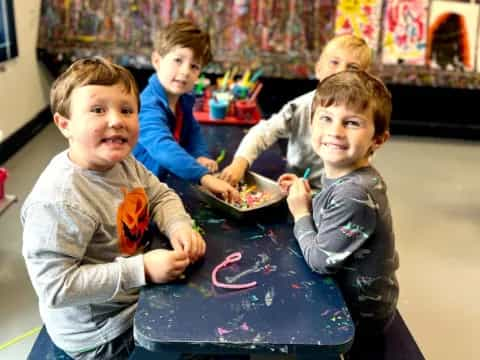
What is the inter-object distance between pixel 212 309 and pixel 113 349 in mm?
297

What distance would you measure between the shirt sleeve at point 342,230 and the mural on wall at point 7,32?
2.48 metres

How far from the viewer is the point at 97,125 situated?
103 cm

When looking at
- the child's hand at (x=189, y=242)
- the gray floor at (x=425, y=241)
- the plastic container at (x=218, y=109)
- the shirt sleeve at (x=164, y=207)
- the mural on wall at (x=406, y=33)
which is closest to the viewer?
the child's hand at (x=189, y=242)

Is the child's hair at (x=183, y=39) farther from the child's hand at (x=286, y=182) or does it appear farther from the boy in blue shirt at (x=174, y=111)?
the child's hand at (x=286, y=182)

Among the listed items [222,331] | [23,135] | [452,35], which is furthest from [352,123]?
[452,35]

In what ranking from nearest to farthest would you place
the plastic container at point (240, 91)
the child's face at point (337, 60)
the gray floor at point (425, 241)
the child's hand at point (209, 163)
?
the child's hand at point (209, 163), the child's face at point (337, 60), the gray floor at point (425, 241), the plastic container at point (240, 91)

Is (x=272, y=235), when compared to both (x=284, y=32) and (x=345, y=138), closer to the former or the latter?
(x=345, y=138)

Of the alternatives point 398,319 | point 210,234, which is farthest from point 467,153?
point 210,234

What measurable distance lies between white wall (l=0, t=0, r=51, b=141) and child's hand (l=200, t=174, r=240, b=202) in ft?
6.62

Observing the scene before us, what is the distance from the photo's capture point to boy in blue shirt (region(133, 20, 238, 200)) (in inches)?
59.7

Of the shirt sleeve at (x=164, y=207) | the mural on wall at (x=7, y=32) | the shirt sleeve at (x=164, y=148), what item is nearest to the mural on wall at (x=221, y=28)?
the mural on wall at (x=7, y=32)

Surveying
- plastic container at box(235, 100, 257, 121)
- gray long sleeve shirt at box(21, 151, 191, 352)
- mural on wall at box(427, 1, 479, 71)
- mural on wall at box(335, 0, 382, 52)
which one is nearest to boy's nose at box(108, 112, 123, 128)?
gray long sleeve shirt at box(21, 151, 191, 352)

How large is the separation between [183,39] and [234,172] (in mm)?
462

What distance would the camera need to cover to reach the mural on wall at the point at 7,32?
296cm
